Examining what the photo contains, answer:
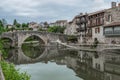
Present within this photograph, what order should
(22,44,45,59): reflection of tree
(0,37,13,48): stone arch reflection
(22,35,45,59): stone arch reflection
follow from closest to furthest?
(22,44,45,59): reflection of tree, (22,35,45,59): stone arch reflection, (0,37,13,48): stone arch reflection

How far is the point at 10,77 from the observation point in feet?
40.1

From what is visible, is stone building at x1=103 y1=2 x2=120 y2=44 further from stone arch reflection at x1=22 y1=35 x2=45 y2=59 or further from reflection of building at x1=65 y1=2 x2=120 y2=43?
stone arch reflection at x1=22 y1=35 x2=45 y2=59

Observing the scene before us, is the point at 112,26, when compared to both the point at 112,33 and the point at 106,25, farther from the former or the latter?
the point at 106,25

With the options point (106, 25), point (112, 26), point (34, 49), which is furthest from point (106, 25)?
point (34, 49)

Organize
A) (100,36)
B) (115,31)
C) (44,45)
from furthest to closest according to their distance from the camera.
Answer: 1. (44,45)
2. (100,36)
3. (115,31)

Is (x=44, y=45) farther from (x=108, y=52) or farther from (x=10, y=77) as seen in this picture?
(x=10, y=77)

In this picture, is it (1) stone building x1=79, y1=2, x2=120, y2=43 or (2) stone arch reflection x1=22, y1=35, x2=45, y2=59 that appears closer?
(1) stone building x1=79, y1=2, x2=120, y2=43

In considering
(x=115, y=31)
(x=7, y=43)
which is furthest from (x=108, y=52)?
(x=7, y=43)

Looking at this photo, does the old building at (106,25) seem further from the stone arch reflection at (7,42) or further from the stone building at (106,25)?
the stone arch reflection at (7,42)

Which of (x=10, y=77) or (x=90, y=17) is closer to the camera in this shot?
(x=10, y=77)

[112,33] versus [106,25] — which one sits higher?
[106,25]

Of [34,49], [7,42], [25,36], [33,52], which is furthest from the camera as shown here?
[7,42]

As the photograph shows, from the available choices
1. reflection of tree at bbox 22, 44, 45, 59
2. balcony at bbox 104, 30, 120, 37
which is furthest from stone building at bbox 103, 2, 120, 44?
reflection of tree at bbox 22, 44, 45, 59

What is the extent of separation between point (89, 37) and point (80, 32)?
412 inches
